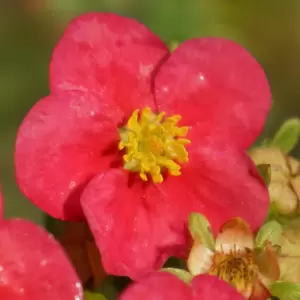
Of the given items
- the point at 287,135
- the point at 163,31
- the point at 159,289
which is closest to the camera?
the point at 159,289

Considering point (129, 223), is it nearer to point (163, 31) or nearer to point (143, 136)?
point (143, 136)

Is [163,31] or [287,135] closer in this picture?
[287,135]

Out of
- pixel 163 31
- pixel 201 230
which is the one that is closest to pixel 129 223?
pixel 201 230

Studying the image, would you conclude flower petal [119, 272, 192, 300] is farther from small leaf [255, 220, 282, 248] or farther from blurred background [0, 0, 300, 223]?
blurred background [0, 0, 300, 223]

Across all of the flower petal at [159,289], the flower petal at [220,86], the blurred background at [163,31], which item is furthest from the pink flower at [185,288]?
the blurred background at [163,31]

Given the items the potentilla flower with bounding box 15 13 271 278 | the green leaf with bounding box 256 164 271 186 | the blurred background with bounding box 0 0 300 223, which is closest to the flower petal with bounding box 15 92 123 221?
the potentilla flower with bounding box 15 13 271 278
